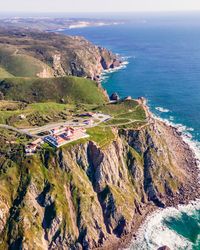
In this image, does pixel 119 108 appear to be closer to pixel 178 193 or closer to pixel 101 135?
pixel 101 135

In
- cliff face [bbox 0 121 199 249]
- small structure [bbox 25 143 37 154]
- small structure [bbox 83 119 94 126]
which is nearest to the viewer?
cliff face [bbox 0 121 199 249]

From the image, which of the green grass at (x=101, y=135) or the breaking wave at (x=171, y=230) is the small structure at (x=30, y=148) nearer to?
the green grass at (x=101, y=135)

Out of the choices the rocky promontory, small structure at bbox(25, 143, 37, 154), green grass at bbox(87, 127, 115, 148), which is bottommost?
the rocky promontory

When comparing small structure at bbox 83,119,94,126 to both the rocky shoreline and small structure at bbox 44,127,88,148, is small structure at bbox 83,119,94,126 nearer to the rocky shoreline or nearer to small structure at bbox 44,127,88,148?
small structure at bbox 44,127,88,148

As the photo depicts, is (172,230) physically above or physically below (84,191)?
below

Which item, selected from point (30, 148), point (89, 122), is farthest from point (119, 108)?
point (30, 148)

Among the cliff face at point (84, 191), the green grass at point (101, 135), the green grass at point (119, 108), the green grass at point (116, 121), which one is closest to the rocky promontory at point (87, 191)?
the cliff face at point (84, 191)

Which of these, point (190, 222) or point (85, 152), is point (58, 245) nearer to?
point (85, 152)

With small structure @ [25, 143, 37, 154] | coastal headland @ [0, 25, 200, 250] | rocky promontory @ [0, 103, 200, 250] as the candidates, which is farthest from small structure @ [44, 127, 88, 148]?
small structure @ [25, 143, 37, 154]


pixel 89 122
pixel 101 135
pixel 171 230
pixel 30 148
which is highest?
pixel 89 122
